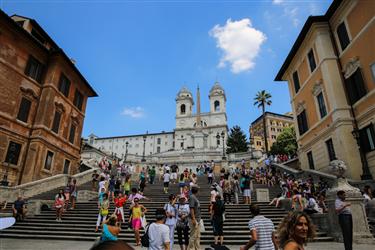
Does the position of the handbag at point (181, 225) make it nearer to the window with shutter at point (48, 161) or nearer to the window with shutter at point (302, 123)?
the window with shutter at point (48, 161)

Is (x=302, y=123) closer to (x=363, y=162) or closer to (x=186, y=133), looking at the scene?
(x=363, y=162)

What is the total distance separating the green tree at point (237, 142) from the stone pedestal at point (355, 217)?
52880 millimetres

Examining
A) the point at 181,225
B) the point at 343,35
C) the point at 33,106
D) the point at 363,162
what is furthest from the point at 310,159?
the point at 33,106

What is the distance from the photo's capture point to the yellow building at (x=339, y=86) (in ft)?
51.0

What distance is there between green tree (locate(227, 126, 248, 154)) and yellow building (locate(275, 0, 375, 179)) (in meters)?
39.2

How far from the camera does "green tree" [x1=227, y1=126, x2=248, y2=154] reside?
6225cm

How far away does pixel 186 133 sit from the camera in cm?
9012

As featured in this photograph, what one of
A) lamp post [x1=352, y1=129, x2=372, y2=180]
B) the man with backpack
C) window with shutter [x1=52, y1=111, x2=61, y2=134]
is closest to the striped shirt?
the man with backpack

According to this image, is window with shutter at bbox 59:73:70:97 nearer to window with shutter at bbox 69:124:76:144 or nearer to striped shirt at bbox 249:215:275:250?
window with shutter at bbox 69:124:76:144

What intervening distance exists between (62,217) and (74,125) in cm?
1603

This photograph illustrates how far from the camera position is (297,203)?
10594 millimetres

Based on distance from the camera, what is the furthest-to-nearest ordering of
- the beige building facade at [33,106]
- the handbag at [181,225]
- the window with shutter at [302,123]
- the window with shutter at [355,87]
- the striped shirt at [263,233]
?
the window with shutter at [302,123], the beige building facade at [33,106], the window with shutter at [355,87], the handbag at [181,225], the striped shirt at [263,233]

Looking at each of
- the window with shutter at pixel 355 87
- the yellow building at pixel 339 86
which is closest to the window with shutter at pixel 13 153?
the yellow building at pixel 339 86

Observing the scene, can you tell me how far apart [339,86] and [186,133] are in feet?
241
